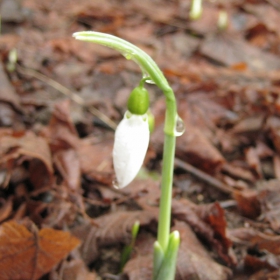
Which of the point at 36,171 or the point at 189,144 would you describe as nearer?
the point at 36,171

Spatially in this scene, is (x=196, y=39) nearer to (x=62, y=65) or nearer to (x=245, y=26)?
(x=245, y=26)

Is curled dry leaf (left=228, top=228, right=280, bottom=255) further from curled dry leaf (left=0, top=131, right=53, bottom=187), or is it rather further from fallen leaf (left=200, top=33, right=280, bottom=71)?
fallen leaf (left=200, top=33, right=280, bottom=71)

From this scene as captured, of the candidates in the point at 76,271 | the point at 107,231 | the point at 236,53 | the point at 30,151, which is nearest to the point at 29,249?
the point at 76,271

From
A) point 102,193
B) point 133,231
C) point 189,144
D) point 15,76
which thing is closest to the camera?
point 133,231

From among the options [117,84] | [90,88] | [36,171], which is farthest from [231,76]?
[36,171]

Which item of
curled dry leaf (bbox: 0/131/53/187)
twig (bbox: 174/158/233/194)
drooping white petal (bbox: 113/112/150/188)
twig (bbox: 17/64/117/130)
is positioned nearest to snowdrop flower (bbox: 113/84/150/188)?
drooping white petal (bbox: 113/112/150/188)

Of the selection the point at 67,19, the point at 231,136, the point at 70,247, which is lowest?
the point at 67,19

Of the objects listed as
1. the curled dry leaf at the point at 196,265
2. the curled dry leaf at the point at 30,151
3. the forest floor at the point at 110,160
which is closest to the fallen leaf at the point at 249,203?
the forest floor at the point at 110,160

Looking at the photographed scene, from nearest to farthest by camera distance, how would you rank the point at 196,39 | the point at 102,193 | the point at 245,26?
1. the point at 102,193
2. the point at 196,39
3. the point at 245,26
